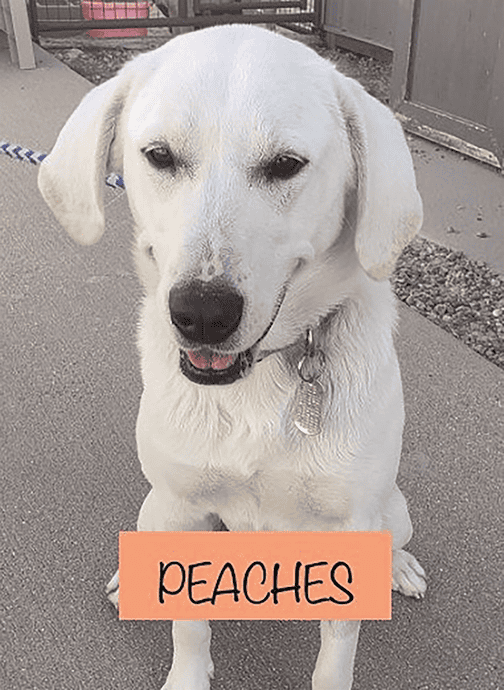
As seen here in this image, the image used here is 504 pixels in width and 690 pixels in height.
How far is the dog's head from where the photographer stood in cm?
89

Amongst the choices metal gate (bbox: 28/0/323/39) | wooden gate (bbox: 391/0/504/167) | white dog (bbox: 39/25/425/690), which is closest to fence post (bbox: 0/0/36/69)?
metal gate (bbox: 28/0/323/39)

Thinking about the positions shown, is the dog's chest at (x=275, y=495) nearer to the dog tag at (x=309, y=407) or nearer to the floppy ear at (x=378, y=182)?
the dog tag at (x=309, y=407)

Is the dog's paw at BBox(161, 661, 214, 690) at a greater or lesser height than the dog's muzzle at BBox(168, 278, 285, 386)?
lesser

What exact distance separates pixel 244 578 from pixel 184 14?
15.9 feet

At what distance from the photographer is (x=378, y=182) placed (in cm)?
100

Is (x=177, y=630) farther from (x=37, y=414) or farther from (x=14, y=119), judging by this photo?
(x=14, y=119)

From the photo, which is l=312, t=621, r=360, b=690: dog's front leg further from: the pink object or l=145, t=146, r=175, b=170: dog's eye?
the pink object

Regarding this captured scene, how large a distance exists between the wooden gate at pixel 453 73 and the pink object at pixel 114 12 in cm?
239

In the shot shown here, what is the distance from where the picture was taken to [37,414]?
1.99 m

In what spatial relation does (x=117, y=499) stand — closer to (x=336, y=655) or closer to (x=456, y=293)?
(x=336, y=655)

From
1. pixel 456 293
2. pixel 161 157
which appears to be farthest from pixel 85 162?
pixel 456 293

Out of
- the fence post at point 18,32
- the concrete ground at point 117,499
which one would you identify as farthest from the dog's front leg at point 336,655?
the fence post at point 18,32

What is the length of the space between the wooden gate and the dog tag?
8.40 feet

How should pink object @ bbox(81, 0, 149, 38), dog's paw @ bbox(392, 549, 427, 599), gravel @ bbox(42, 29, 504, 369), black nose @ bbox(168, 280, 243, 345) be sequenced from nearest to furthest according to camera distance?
black nose @ bbox(168, 280, 243, 345) < dog's paw @ bbox(392, 549, 427, 599) < gravel @ bbox(42, 29, 504, 369) < pink object @ bbox(81, 0, 149, 38)
